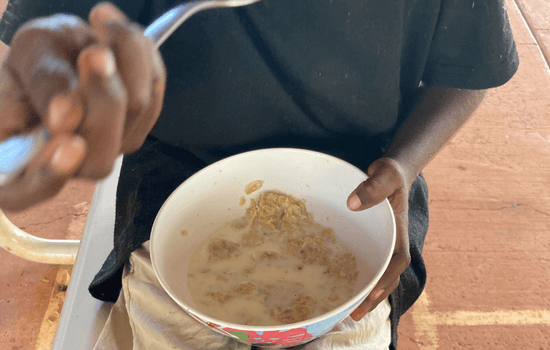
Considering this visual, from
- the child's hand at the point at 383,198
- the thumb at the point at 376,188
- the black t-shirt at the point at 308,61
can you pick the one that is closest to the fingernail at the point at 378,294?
the child's hand at the point at 383,198

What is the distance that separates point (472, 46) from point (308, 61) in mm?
219

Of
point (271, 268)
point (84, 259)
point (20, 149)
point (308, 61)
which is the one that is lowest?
point (84, 259)

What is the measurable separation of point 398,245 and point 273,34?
0.33 meters

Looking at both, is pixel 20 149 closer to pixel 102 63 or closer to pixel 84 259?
pixel 102 63

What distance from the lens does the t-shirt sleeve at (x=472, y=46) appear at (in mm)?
587

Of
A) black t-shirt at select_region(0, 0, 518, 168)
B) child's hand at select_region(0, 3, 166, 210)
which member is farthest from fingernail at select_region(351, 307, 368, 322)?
child's hand at select_region(0, 3, 166, 210)

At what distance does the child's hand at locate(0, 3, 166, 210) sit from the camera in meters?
0.26

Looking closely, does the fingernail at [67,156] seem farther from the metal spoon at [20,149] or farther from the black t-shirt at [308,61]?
the black t-shirt at [308,61]

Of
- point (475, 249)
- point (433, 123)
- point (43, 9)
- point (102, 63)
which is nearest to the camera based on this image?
point (102, 63)

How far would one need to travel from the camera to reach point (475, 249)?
1128mm

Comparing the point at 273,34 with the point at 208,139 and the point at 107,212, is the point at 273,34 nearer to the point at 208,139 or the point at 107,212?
the point at 208,139

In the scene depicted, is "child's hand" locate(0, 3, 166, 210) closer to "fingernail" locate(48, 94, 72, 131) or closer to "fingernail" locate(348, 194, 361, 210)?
"fingernail" locate(48, 94, 72, 131)

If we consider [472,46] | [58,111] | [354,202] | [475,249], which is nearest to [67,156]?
[58,111]

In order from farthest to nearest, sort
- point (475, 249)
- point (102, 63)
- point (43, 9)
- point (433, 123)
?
point (475, 249)
point (433, 123)
point (43, 9)
point (102, 63)
